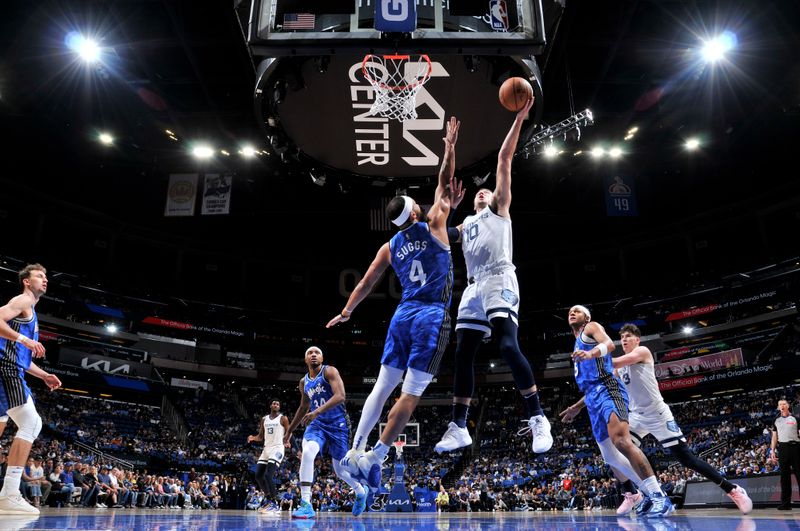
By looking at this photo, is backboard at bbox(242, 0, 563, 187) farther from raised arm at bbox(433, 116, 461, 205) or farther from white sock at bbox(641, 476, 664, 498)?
white sock at bbox(641, 476, 664, 498)

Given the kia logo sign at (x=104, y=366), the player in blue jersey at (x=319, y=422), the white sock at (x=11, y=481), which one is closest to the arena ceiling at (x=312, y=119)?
the kia logo sign at (x=104, y=366)

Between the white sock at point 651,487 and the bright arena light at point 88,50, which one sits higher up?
the bright arena light at point 88,50

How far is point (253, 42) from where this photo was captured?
6.50 meters

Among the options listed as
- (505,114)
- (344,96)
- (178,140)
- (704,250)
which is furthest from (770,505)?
(704,250)

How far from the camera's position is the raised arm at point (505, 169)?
4.68m

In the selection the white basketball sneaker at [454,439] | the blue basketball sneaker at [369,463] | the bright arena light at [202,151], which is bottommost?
the blue basketball sneaker at [369,463]

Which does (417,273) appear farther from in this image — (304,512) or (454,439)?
(304,512)

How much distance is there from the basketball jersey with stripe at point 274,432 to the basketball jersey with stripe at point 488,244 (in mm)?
5677

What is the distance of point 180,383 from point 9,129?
17.6 m

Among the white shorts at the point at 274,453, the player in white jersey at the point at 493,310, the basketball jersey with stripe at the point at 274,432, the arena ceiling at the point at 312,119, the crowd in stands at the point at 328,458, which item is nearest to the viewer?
the player in white jersey at the point at 493,310

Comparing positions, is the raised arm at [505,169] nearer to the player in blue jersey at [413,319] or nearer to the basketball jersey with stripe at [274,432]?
the player in blue jersey at [413,319]

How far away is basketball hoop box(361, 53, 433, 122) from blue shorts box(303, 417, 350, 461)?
4.93 m

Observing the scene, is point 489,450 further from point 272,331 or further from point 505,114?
point 505,114

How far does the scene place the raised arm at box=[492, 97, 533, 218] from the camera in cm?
468
